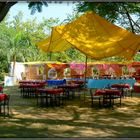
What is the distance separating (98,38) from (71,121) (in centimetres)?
376

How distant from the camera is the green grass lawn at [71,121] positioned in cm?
986

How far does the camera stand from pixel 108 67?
37.2 metres

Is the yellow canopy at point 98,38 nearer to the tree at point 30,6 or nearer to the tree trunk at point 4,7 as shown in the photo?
the tree at point 30,6

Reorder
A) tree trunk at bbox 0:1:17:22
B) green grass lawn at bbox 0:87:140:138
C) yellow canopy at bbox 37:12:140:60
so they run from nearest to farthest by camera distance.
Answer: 1. green grass lawn at bbox 0:87:140:138
2. tree trunk at bbox 0:1:17:22
3. yellow canopy at bbox 37:12:140:60

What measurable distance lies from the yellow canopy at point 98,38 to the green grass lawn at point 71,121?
2.11m

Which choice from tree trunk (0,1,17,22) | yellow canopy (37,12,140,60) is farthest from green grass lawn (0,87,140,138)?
tree trunk (0,1,17,22)

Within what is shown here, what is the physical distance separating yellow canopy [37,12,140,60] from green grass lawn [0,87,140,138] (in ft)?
6.92

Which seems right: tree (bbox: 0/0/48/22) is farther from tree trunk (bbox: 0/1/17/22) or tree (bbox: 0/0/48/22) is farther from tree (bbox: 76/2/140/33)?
tree (bbox: 76/2/140/33)

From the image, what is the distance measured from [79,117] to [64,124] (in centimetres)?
166

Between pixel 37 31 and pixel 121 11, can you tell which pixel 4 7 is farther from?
pixel 37 31

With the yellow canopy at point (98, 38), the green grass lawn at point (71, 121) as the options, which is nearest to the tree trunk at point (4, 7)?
the green grass lawn at point (71, 121)

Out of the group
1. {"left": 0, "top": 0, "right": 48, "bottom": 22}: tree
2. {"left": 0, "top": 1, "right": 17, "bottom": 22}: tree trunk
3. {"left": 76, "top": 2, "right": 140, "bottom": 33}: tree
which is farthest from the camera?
{"left": 76, "top": 2, "right": 140, "bottom": 33}: tree

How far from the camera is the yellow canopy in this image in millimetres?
13648

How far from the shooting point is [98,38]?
567 inches
